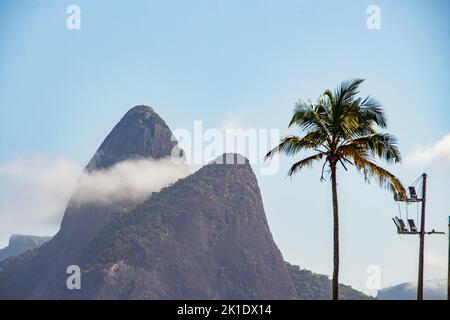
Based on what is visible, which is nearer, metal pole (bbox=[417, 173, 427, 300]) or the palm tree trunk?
the palm tree trunk

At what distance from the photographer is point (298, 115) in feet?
86.9

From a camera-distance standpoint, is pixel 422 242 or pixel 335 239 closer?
pixel 335 239

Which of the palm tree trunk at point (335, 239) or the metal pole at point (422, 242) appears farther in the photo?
the metal pole at point (422, 242)
